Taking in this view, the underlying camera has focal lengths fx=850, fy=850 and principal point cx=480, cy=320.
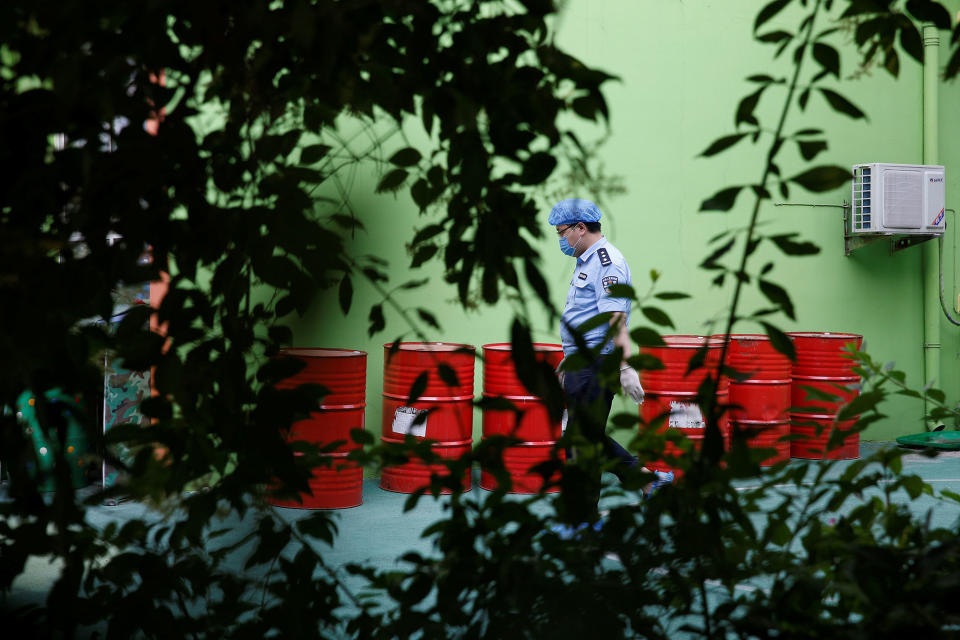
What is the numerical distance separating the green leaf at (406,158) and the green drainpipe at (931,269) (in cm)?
656

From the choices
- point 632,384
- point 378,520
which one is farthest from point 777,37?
point 378,520

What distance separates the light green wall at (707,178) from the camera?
573cm

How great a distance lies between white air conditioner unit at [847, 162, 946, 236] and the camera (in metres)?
6.20

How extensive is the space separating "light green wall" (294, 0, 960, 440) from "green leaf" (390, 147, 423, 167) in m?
4.07

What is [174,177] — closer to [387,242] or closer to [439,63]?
[439,63]

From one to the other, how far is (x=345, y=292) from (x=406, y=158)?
221 mm

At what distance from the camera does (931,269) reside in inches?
263

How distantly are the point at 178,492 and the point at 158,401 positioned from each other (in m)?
0.11

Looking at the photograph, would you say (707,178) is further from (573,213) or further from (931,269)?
(573,213)

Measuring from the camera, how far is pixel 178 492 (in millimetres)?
1042

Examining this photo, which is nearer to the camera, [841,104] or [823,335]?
[841,104]

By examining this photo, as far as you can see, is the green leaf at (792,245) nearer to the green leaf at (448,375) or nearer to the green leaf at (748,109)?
the green leaf at (748,109)

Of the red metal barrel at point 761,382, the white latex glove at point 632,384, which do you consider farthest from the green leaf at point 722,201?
the red metal barrel at point 761,382

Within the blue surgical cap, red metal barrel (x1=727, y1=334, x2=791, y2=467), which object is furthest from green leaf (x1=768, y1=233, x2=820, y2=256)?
red metal barrel (x1=727, y1=334, x2=791, y2=467)
